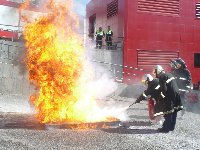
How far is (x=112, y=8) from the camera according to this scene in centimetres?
2511

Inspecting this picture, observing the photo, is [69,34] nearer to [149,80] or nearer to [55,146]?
[149,80]

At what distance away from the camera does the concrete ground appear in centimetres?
797

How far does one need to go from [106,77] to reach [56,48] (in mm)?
9111

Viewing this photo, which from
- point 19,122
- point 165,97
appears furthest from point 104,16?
point 19,122

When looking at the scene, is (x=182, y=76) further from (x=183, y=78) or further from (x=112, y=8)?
(x=112, y=8)

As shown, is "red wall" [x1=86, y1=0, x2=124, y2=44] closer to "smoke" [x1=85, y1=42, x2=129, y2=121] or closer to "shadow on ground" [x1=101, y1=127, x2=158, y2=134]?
"smoke" [x1=85, y1=42, x2=129, y2=121]

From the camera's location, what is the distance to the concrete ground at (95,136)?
7973 mm

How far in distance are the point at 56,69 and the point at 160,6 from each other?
14.2 meters

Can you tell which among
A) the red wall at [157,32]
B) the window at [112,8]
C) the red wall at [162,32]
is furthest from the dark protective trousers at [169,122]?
the window at [112,8]

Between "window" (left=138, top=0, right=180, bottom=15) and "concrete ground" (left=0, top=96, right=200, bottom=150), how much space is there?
11800mm

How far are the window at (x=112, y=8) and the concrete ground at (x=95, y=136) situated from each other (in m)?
13.5

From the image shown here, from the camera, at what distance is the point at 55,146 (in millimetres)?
7812

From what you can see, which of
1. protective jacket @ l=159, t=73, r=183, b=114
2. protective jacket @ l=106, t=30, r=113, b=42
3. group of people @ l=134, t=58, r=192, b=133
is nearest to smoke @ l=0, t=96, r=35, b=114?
group of people @ l=134, t=58, r=192, b=133

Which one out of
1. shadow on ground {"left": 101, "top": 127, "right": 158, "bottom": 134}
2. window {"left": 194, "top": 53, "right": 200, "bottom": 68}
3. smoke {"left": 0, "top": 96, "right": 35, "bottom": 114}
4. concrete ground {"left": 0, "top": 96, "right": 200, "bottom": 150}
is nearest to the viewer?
concrete ground {"left": 0, "top": 96, "right": 200, "bottom": 150}
